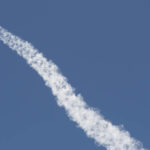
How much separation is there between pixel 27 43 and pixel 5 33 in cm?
211

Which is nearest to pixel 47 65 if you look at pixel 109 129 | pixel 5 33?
pixel 5 33

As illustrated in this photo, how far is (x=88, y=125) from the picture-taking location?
43906 mm

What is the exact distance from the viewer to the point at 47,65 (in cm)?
4638

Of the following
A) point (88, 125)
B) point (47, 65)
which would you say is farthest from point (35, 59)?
point (88, 125)

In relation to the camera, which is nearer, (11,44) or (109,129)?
(109,129)

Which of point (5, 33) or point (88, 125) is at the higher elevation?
point (5, 33)

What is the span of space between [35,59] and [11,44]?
212cm

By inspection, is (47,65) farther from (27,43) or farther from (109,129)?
(109,129)

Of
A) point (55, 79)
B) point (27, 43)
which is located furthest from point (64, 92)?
point (27, 43)

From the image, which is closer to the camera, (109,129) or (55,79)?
(109,129)

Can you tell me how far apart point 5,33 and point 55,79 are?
517 centimetres

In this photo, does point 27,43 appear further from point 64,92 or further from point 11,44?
point 64,92

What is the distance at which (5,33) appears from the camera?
4722 centimetres

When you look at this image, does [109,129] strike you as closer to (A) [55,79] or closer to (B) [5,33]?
(A) [55,79]
